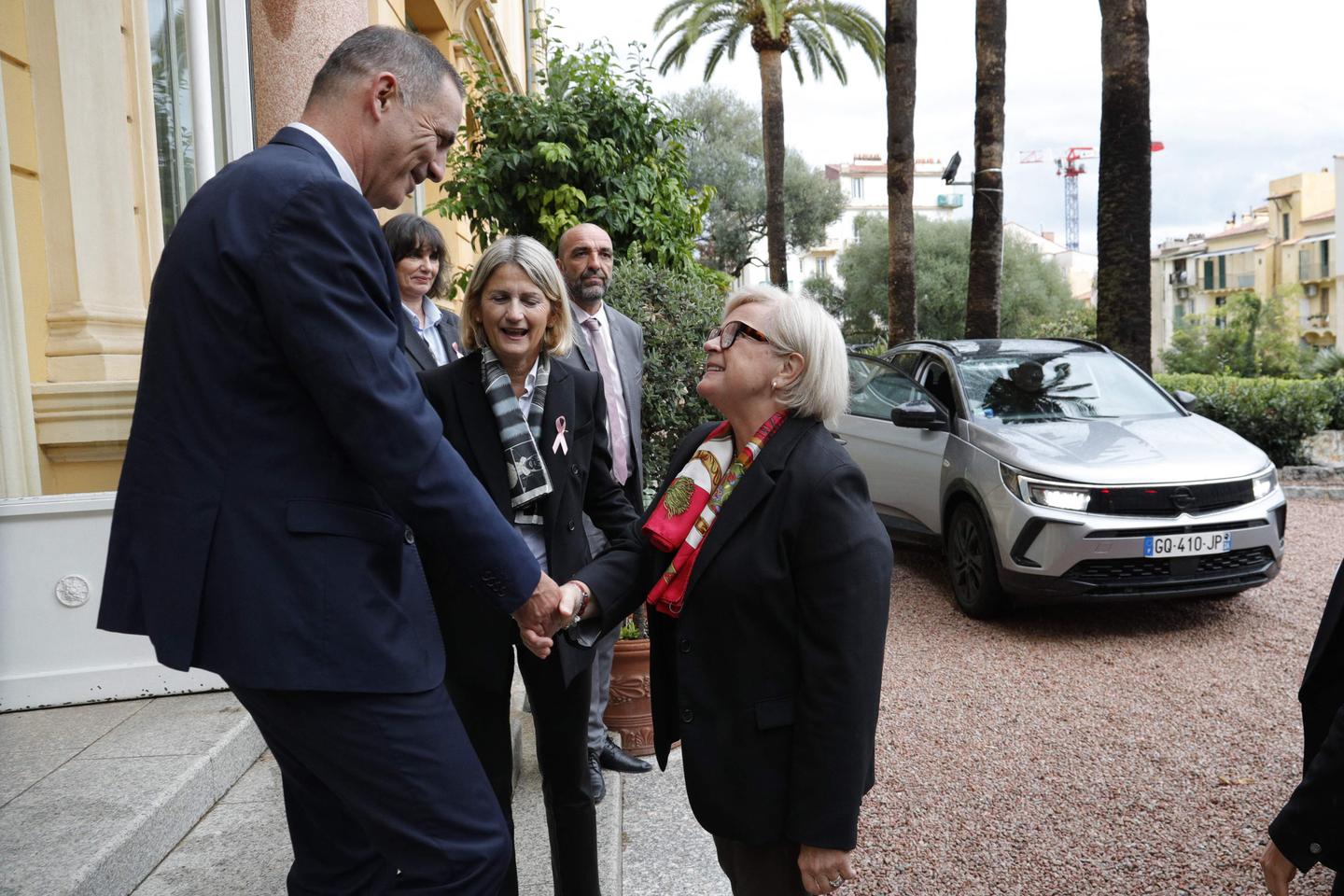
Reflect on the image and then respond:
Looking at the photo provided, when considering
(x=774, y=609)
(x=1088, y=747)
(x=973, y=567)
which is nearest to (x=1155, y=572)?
(x=973, y=567)

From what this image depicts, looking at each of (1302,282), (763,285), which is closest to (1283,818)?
(763,285)

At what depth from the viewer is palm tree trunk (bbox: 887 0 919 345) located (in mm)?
17031

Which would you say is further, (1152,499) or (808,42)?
(808,42)

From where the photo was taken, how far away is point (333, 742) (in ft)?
6.26

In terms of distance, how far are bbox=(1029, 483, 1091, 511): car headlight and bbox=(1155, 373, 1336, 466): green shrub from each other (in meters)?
7.46

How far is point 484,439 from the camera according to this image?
9.64 feet

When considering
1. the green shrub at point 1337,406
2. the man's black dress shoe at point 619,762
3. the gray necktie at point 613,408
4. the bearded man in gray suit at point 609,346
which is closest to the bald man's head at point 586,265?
the bearded man in gray suit at point 609,346

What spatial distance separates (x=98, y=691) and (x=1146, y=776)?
4.26 meters

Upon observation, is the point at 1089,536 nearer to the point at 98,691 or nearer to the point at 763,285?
the point at 763,285

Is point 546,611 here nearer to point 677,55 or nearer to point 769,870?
point 769,870

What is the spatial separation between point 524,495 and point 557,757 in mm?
734

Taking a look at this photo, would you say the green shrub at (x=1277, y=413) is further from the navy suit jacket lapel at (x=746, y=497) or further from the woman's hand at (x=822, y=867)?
the woman's hand at (x=822, y=867)

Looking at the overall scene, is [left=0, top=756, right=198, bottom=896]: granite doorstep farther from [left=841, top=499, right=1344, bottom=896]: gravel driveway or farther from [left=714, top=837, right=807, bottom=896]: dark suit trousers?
[left=841, top=499, right=1344, bottom=896]: gravel driveway

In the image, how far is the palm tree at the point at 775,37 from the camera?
88.9ft
